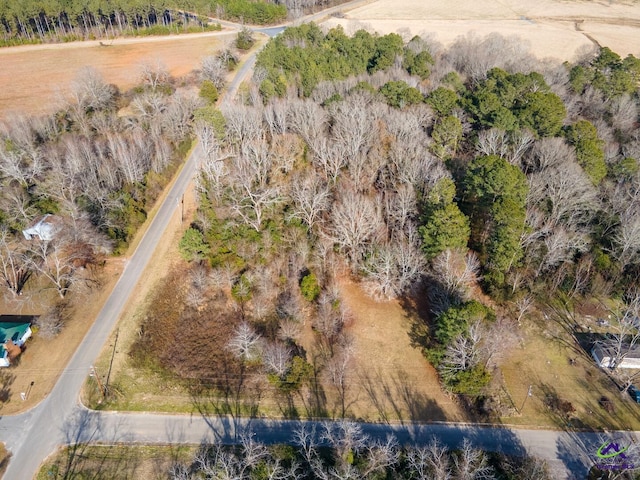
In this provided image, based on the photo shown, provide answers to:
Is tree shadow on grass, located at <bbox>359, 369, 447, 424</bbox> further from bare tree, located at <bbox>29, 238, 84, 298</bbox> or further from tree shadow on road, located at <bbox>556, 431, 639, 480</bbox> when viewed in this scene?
bare tree, located at <bbox>29, 238, 84, 298</bbox>

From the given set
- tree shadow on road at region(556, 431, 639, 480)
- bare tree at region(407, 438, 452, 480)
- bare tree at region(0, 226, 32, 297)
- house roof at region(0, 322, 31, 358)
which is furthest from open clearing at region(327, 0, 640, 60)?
house roof at region(0, 322, 31, 358)

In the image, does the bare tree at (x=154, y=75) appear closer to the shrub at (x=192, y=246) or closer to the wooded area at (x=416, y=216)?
the wooded area at (x=416, y=216)

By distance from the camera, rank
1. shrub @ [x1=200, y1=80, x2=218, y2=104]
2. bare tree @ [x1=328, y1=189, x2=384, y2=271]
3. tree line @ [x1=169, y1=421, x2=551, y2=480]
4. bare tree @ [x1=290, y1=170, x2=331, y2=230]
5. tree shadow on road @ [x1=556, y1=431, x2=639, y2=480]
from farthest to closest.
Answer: shrub @ [x1=200, y1=80, x2=218, y2=104] < bare tree @ [x1=290, y1=170, x2=331, y2=230] < bare tree @ [x1=328, y1=189, x2=384, y2=271] < tree shadow on road @ [x1=556, y1=431, x2=639, y2=480] < tree line @ [x1=169, y1=421, x2=551, y2=480]

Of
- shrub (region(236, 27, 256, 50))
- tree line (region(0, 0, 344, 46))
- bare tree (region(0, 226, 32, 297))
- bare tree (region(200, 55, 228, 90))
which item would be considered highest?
tree line (region(0, 0, 344, 46))

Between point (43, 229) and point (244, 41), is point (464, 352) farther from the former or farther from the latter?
point (244, 41)

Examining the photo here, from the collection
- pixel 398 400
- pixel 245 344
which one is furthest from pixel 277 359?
pixel 398 400

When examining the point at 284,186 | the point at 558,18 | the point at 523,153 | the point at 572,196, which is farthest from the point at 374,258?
the point at 558,18

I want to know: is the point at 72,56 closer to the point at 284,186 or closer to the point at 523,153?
the point at 284,186
